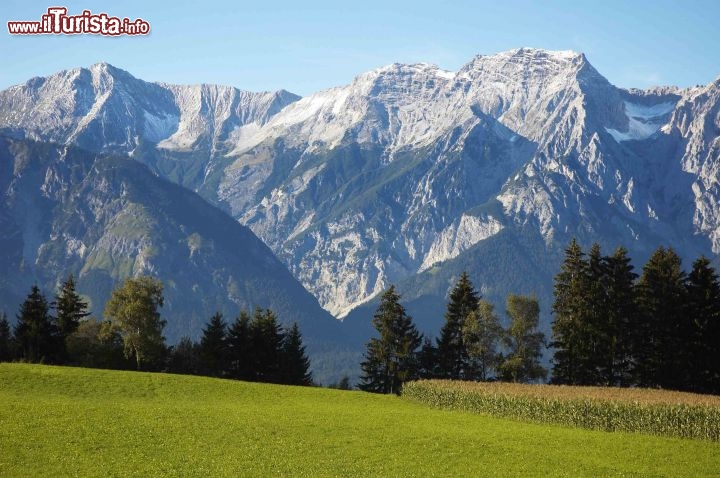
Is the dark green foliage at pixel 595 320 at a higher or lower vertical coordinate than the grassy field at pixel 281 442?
higher

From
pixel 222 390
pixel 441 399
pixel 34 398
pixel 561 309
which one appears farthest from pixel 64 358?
pixel 561 309

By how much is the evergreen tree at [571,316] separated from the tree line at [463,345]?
14.1 ft

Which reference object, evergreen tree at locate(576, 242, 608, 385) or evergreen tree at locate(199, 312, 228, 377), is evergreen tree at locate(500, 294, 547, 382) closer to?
evergreen tree at locate(576, 242, 608, 385)

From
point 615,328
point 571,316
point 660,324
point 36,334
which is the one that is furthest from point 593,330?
point 36,334

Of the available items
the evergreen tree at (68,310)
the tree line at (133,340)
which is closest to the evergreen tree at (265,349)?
the tree line at (133,340)

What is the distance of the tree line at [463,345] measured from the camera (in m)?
113

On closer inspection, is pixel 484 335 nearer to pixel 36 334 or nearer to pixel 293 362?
pixel 293 362

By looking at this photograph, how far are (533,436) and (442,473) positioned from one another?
1850 centimetres

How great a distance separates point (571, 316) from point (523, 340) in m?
8.88

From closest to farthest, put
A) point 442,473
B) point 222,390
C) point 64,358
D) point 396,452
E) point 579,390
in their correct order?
point 442,473 < point 396,452 < point 579,390 < point 222,390 < point 64,358

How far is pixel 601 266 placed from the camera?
354 feet

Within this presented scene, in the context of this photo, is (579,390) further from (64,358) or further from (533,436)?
(64,358)

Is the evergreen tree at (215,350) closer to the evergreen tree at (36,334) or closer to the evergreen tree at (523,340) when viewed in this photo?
the evergreen tree at (36,334)

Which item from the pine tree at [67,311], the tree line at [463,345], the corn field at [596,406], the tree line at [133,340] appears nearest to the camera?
the corn field at [596,406]
